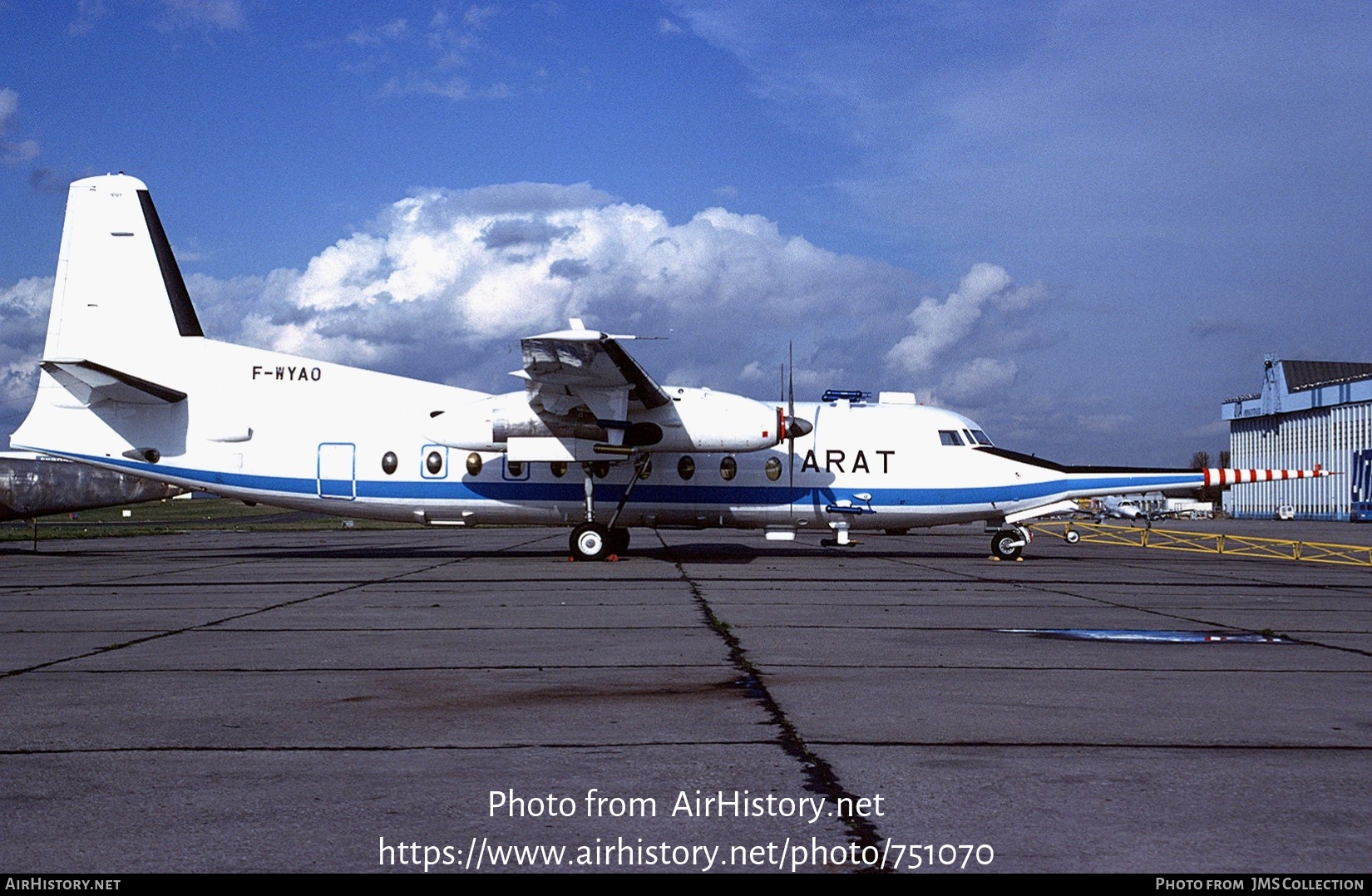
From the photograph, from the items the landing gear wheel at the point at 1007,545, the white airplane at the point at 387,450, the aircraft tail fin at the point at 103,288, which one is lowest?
the landing gear wheel at the point at 1007,545

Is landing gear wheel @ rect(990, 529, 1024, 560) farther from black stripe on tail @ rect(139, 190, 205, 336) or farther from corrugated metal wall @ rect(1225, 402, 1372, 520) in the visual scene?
corrugated metal wall @ rect(1225, 402, 1372, 520)

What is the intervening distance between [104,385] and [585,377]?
9754mm

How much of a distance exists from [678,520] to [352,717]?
16.4m

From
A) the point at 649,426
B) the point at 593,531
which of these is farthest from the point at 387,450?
the point at 649,426

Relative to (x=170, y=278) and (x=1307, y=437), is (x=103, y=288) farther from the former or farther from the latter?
(x=1307, y=437)

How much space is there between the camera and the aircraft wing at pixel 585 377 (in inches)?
723

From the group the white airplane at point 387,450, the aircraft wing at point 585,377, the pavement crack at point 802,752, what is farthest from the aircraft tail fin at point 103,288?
the pavement crack at point 802,752

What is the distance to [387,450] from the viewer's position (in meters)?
22.3


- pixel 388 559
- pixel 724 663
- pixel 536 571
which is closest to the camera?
pixel 724 663

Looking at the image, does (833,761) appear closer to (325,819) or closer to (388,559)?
(325,819)

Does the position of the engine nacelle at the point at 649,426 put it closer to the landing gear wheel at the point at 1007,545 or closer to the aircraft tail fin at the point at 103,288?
the landing gear wheel at the point at 1007,545

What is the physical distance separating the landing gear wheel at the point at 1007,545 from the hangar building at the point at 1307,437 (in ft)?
200

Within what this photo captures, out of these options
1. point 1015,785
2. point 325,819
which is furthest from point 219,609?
point 1015,785

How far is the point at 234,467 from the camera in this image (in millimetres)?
22250
